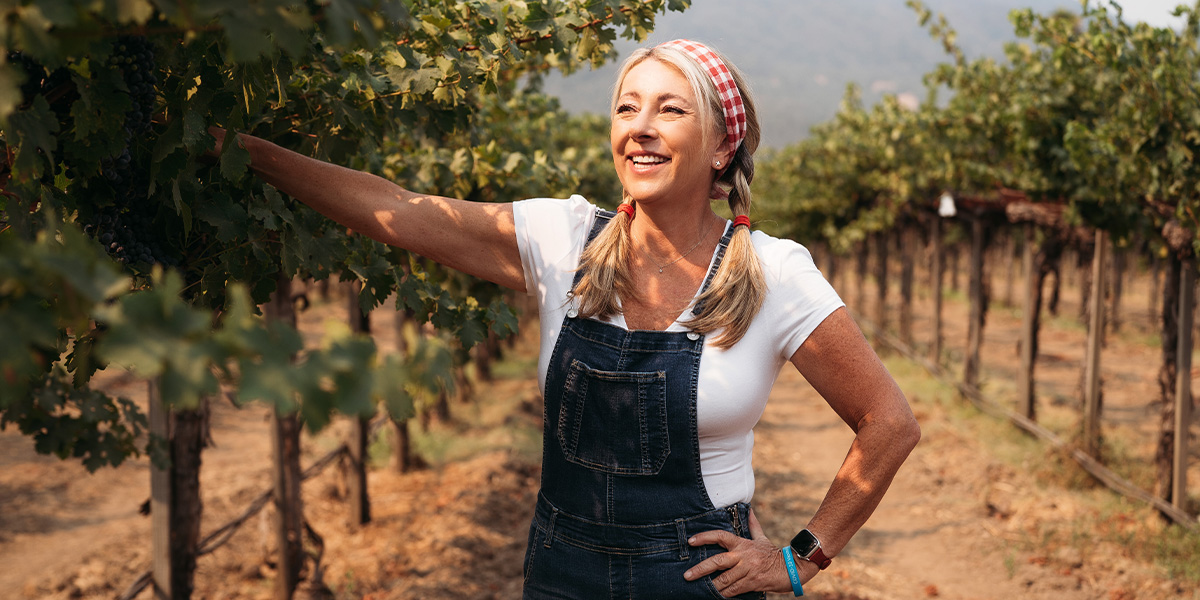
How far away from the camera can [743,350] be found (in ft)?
5.77

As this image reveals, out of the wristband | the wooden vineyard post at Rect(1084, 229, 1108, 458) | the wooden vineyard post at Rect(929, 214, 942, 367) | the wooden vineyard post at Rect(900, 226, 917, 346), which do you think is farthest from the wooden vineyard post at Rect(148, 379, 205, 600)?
the wooden vineyard post at Rect(900, 226, 917, 346)

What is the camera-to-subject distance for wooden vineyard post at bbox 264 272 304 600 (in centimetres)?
497

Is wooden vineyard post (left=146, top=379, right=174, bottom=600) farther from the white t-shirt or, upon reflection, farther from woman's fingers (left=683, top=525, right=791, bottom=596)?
woman's fingers (left=683, top=525, right=791, bottom=596)

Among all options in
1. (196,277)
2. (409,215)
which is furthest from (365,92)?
(196,277)

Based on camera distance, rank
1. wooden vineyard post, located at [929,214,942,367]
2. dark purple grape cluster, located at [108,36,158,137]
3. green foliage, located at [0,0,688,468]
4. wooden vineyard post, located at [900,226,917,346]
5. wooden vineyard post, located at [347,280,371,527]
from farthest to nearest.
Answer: wooden vineyard post, located at [900,226,917,346], wooden vineyard post, located at [929,214,942,367], wooden vineyard post, located at [347,280,371,527], dark purple grape cluster, located at [108,36,158,137], green foliage, located at [0,0,688,468]

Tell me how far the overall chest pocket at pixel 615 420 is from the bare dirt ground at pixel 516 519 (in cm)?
351

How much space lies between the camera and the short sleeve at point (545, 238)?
1921mm

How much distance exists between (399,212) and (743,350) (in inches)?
29.9

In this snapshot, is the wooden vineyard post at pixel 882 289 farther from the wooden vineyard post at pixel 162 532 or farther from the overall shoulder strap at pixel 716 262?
the overall shoulder strap at pixel 716 262

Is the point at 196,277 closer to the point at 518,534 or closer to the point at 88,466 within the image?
the point at 88,466

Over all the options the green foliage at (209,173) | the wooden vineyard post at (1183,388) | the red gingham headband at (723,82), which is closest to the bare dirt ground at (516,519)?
the wooden vineyard post at (1183,388)

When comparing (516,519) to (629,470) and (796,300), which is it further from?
(796,300)

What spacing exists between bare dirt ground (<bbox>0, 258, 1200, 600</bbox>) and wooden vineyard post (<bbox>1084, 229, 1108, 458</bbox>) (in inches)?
12.8

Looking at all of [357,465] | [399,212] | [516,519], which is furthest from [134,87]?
[516,519]
